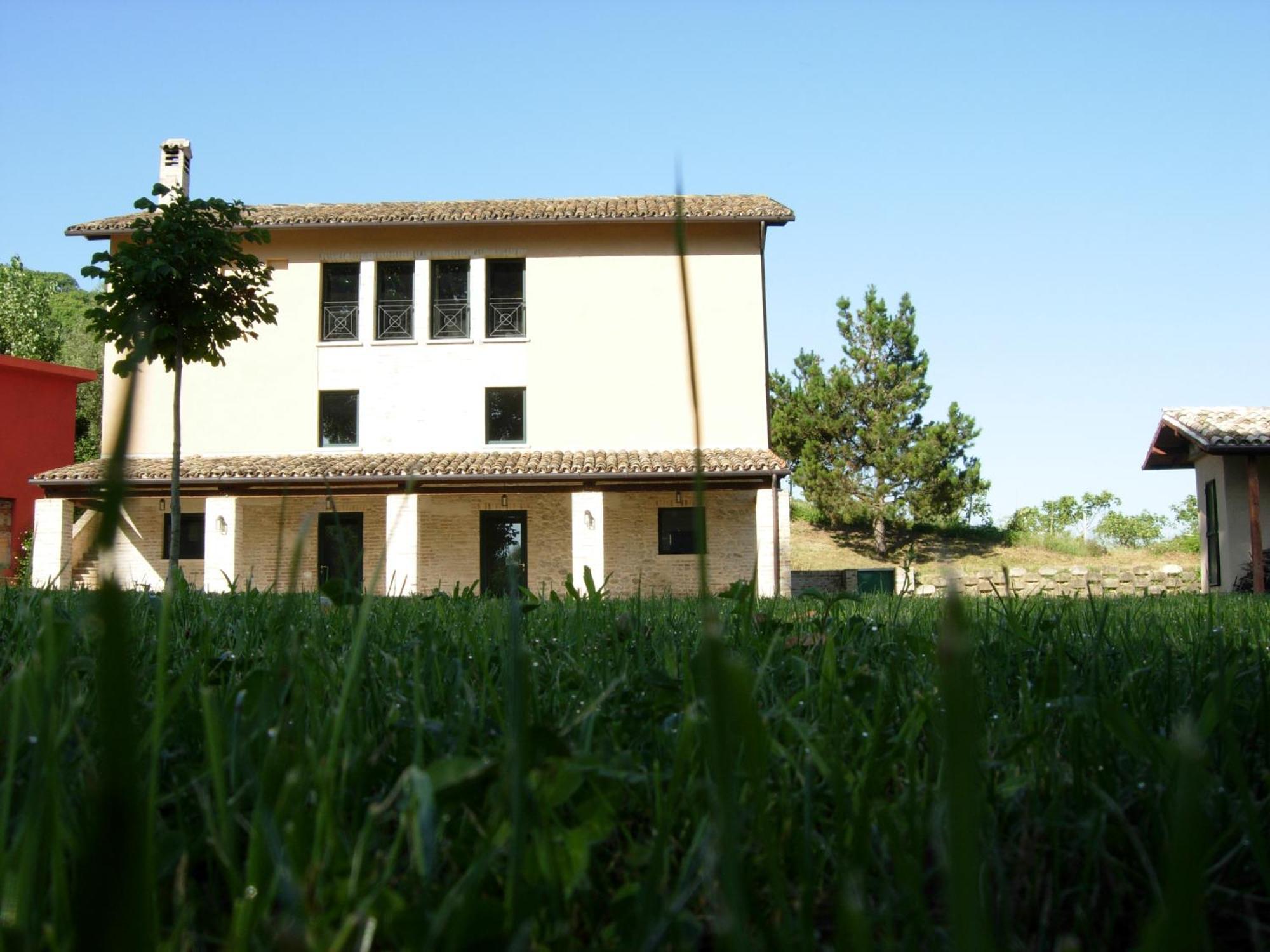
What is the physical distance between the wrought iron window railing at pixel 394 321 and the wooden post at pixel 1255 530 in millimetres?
15601

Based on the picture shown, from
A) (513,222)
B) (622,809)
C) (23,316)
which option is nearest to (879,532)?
(513,222)

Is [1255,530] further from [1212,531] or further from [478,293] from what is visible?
[478,293]

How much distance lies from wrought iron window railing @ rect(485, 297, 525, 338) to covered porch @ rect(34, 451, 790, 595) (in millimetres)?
2720

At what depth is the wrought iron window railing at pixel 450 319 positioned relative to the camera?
21812 mm

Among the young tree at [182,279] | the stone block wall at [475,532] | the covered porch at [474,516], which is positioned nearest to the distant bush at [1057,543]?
the covered porch at [474,516]

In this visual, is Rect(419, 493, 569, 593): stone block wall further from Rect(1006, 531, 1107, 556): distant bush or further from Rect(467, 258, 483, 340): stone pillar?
Rect(1006, 531, 1107, 556): distant bush

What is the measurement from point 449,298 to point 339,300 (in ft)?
7.50

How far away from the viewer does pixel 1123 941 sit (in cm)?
74

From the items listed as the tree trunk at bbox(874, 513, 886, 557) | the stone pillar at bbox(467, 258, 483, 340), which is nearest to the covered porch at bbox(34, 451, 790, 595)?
the stone pillar at bbox(467, 258, 483, 340)

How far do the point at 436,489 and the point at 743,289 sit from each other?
7332 millimetres

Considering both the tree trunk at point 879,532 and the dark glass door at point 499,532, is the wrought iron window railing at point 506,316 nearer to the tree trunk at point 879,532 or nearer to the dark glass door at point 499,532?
the dark glass door at point 499,532

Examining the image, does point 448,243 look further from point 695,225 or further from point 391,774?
point 391,774

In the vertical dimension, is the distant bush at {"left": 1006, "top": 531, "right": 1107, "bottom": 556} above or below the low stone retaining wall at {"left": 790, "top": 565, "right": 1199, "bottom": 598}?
above

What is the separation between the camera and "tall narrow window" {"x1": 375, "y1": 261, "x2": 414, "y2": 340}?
21.9 meters
